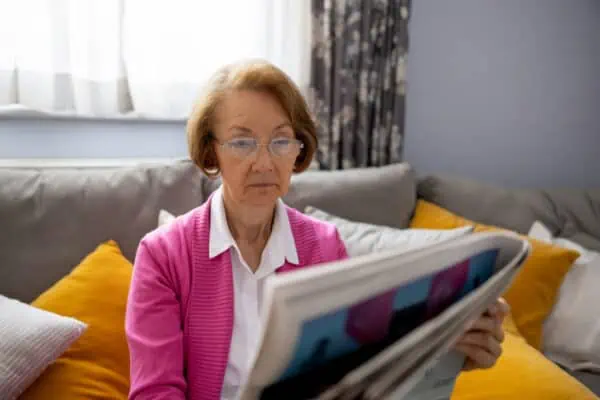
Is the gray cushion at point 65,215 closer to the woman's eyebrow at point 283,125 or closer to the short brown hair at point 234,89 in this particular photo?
the short brown hair at point 234,89

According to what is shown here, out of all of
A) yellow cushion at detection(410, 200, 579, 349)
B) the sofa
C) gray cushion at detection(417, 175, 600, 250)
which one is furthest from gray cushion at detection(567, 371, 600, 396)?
gray cushion at detection(417, 175, 600, 250)

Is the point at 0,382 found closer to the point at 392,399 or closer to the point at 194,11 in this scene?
the point at 392,399

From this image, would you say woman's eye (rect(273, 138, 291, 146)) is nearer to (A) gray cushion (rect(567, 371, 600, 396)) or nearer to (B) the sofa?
(B) the sofa

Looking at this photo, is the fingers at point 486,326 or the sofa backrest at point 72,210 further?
the sofa backrest at point 72,210

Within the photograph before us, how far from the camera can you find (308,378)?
45cm

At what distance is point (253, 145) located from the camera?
95cm

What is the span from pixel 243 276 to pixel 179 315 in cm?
14

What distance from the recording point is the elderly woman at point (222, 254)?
893 millimetres

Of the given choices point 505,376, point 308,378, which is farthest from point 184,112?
point 308,378

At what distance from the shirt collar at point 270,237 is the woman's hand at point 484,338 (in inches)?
16.6

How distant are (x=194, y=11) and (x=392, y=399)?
1564 millimetres

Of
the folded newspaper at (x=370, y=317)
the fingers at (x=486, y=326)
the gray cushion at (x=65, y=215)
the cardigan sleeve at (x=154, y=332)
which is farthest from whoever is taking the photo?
the gray cushion at (x=65, y=215)

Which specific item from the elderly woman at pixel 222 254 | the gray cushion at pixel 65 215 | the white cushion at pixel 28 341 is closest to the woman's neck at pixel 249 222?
the elderly woman at pixel 222 254

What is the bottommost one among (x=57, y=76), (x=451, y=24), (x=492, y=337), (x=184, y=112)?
(x=492, y=337)
